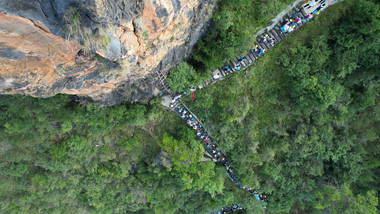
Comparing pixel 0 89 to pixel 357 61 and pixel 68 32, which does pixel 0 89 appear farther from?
pixel 357 61

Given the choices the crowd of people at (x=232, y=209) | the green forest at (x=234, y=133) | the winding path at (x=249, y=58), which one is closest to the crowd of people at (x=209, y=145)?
the winding path at (x=249, y=58)

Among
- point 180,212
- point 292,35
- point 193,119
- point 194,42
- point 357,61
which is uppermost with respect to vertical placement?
point 194,42

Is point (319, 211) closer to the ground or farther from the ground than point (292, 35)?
closer to the ground

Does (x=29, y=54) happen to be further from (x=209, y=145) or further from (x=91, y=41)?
(x=209, y=145)

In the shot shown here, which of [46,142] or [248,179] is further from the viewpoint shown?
[248,179]

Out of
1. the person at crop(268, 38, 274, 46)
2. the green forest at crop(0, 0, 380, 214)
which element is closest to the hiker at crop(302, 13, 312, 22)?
the green forest at crop(0, 0, 380, 214)

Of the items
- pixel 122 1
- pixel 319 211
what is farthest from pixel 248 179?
pixel 122 1

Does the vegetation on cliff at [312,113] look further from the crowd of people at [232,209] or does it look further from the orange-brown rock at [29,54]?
the orange-brown rock at [29,54]

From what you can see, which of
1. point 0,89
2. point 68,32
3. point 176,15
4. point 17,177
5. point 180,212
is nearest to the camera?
point 68,32
